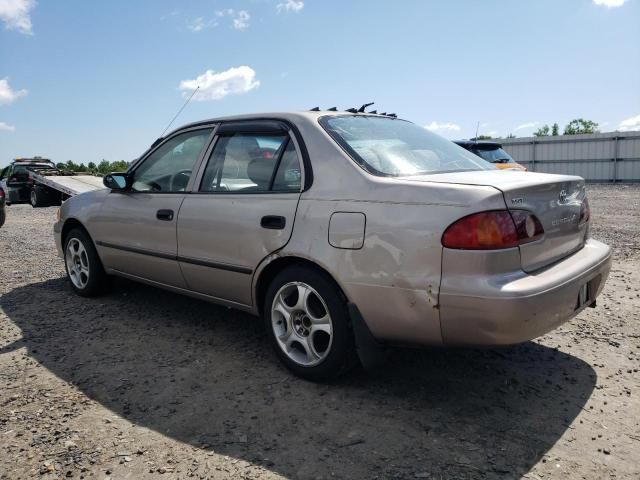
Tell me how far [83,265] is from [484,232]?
3.95 meters

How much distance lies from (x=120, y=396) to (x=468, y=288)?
204cm

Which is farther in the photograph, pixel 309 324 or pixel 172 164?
pixel 172 164

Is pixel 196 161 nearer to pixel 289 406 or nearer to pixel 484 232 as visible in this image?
pixel 289 406

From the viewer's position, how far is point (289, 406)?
9.43 ft

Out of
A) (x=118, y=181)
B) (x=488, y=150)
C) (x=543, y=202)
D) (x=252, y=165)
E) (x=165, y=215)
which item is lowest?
(x=165, y=215)

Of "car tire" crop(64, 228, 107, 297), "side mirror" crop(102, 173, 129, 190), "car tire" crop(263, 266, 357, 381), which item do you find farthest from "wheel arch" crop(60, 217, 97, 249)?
"car tire" crop(263, 266, 357, 381)

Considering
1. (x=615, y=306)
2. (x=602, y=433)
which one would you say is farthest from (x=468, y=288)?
(x=615, y=306)

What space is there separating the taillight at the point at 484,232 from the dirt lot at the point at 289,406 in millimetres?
926

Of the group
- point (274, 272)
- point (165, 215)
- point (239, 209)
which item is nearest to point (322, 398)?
point (274, 272)

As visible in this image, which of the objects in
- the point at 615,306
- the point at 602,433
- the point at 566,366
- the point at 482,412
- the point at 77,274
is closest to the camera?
the point at 602,433

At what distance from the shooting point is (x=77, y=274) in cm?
507

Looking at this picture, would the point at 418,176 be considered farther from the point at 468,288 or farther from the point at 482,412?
the point at 482,412

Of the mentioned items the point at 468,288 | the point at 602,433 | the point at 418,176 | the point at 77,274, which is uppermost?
the point at 418,176

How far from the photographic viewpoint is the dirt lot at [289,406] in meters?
2.36
